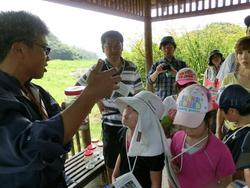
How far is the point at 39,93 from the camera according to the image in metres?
1.19

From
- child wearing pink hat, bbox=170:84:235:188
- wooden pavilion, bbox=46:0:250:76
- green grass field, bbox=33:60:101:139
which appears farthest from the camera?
green grass field, bbox=33:60:101:139

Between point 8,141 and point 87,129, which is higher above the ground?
point 8,141

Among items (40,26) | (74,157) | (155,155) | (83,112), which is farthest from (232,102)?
(74,157)

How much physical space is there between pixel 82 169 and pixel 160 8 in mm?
3344

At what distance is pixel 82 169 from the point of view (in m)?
2.56

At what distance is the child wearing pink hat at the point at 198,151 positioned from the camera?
137 centimetres

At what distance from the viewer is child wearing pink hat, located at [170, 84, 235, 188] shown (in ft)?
4.49

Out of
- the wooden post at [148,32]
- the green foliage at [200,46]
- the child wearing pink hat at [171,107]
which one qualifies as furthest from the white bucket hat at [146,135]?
the green foliage at [200,46]

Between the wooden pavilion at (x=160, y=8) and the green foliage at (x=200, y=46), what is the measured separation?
1796 millimetres

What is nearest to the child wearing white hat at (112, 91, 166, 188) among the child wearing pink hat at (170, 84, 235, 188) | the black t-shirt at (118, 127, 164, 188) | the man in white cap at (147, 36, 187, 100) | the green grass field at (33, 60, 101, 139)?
the black t-shirt at (118, 127, 164, 188)

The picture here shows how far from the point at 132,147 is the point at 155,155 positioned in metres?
0.14

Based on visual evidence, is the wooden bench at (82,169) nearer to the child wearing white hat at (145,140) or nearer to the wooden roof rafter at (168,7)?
the child wearing white hat at (145,140)

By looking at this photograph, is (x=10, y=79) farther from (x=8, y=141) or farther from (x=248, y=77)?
(x=248, y=77)

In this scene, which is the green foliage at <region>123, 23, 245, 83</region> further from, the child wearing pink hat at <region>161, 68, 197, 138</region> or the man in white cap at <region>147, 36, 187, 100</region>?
the child wearing pink hat at <region>161, 68, 197, 138</region>
